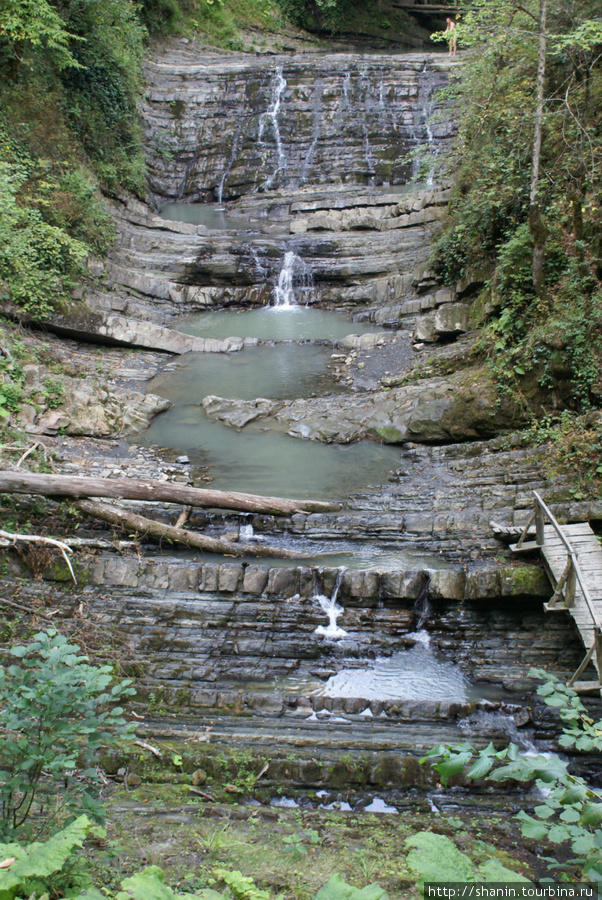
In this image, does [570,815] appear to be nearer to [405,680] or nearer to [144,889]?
[144,889]

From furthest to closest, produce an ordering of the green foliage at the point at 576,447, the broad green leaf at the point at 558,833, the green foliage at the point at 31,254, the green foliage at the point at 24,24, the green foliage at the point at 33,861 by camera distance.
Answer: the green foliage at the point at 24,24 < the green foliage at the point at 31,254 < the green foliage at the point at 576,447 < the broad green leaf at the point at 558,833 < the green foliage at the point at 33,861

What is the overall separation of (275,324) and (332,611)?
41.0 ft

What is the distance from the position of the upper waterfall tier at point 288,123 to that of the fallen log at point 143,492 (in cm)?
1980

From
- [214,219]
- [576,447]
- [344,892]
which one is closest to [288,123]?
[214,219]

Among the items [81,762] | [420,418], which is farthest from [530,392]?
[81,762]

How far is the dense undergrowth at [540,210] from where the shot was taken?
9.79 m

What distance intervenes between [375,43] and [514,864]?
135 feet

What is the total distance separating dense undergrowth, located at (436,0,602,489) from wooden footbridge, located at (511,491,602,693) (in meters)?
1.51

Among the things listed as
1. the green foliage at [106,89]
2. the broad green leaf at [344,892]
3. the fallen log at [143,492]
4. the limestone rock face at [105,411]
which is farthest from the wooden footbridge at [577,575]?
the green foliage at [106,89]

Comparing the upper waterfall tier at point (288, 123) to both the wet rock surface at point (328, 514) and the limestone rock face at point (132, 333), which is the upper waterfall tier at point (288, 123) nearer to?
the wet rock surface at point (328, 514)

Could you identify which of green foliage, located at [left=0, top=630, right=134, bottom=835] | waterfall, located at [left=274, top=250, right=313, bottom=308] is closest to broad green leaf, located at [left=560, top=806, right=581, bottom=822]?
green foliage, located at [left=0, top=630, right=134, bottom=835]

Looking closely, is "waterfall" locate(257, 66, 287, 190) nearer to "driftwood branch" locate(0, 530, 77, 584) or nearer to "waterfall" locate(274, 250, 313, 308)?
"waterfall" locate(274, 250, 313, 308)

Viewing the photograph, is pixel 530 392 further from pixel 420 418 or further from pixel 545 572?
pixel 545 572

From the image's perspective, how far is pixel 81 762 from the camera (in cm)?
501
